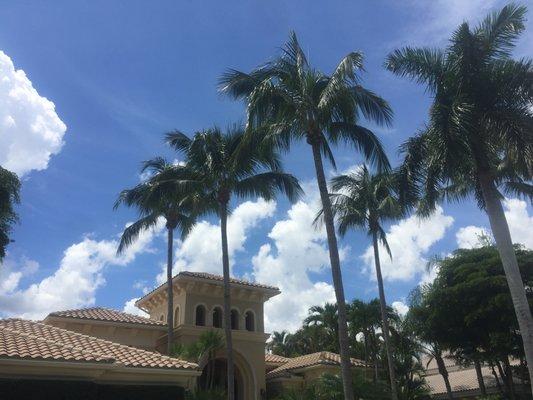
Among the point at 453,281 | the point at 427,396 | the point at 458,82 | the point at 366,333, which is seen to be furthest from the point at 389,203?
the point at 427,396

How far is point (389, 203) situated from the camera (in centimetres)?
2517

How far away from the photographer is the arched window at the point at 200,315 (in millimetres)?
29078

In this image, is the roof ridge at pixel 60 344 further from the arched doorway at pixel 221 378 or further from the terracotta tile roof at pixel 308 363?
the terracotta tile roof at pixel 308 363

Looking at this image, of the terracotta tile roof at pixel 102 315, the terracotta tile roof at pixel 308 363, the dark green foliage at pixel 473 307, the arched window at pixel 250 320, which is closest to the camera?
the terracotta tile roof at pixel 102 315

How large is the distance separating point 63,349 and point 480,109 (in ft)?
46.4

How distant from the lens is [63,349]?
44.4 feet

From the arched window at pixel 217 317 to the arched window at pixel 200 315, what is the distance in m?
0.85

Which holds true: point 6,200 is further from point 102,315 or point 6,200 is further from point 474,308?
point 474,308

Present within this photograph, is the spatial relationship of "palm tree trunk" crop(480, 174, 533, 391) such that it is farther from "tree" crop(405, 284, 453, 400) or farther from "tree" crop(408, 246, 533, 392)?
"tree" crop(405, 284, 453, 400)

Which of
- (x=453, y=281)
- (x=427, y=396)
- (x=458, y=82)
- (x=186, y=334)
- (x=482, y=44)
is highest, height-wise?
(x=482, y=44)

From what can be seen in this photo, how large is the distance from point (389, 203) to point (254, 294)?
10679 millimetres

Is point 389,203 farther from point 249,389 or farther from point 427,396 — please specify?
point 427,396

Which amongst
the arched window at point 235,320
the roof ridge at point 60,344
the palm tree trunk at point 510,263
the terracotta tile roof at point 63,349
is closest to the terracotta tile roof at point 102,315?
the arched window at point 235,320

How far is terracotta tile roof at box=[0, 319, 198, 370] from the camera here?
1269 centimetres
